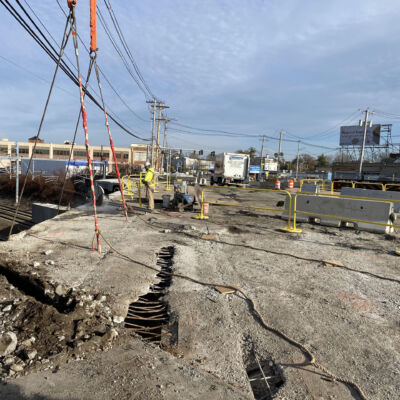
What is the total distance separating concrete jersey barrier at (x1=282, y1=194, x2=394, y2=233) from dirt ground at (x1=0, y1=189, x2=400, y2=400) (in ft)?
6.97

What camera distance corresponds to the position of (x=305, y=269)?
5.99 m

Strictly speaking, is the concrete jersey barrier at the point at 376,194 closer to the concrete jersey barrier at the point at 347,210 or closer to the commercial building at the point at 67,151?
the concrete jersey barrier at the point at 347,210

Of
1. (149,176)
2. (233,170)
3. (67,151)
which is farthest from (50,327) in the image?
(67,151)

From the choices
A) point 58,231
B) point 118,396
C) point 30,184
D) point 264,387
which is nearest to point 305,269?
point 264,387

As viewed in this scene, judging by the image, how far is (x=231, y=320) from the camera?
12.9 ft

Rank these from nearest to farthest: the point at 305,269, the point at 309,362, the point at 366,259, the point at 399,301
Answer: the point at 309,362 → the point at 399,301 → the point at 305,269 → the point at 366,259

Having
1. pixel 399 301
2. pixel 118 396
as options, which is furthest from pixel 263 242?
pixel 118 396

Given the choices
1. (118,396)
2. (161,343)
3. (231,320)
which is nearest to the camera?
(118,396)

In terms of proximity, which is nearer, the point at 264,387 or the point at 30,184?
the point at 264,387

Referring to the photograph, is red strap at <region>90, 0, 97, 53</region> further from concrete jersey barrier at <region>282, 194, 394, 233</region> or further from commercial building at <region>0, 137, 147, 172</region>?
commercial building at <region>0, 137, 147, 172</region>

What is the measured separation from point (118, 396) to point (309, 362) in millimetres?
1883

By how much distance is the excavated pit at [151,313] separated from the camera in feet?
12.0

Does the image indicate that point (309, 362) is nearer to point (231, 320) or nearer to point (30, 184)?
point (231, 320)

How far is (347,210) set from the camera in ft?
31.9
